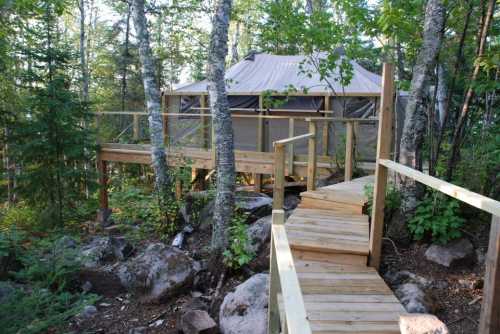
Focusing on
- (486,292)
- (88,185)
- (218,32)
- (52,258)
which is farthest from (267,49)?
(486,292)

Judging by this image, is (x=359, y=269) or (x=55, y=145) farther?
(x=55, y=145)

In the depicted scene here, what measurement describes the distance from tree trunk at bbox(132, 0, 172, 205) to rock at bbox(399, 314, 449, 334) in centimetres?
549

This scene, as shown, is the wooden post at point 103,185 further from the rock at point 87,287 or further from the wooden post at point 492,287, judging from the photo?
the wooden post at point 492,287

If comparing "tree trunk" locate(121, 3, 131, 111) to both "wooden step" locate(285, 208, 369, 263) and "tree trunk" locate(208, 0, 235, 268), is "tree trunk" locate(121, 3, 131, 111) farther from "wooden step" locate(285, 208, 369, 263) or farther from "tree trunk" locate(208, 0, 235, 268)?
"wooden step" locate(285, 208, 369, 263)

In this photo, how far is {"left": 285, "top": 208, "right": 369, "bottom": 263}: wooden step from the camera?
146 inches

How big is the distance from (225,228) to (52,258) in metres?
2.00

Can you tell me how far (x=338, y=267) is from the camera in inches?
144

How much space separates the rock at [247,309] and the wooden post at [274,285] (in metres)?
1.21

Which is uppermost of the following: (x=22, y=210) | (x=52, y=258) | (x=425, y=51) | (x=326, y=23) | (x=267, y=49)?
(x=267, y=49)

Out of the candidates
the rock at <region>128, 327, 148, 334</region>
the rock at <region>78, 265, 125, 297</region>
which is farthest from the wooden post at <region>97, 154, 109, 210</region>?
the rock at <region>128, 327, 148, 334</region>

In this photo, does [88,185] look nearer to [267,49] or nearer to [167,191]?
[167,191]

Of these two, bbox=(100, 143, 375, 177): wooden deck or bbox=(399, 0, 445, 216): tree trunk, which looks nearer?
bbox=(399, 0, 445, 216): tree trunk

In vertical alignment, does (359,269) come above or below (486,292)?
below

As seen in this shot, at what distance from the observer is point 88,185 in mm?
8109
